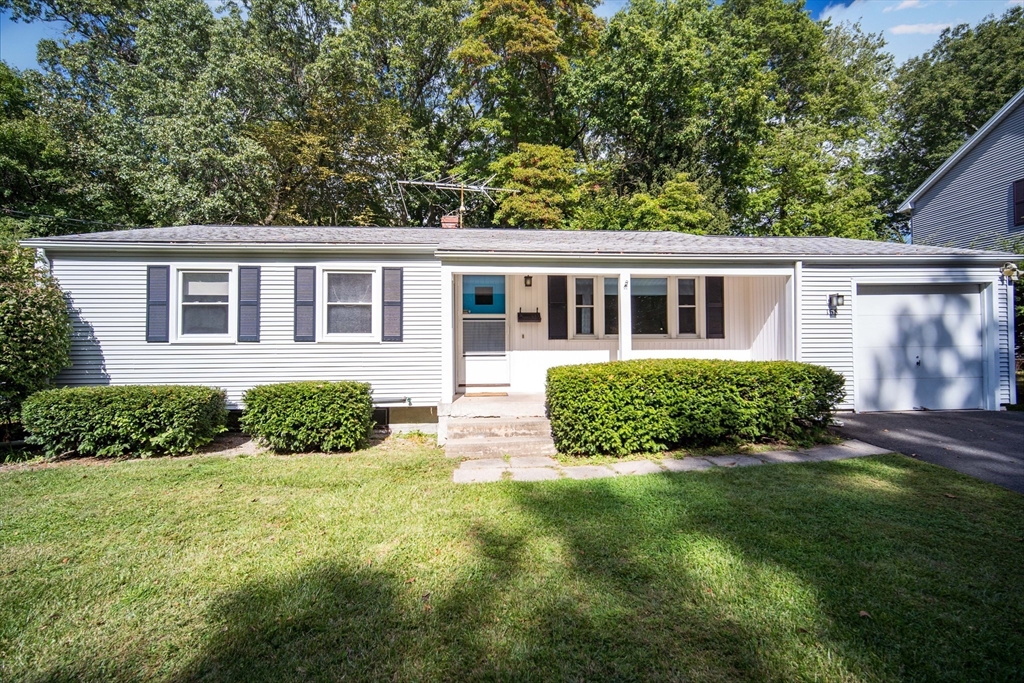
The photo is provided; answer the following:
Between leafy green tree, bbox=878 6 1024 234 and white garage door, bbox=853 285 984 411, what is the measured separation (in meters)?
19.2

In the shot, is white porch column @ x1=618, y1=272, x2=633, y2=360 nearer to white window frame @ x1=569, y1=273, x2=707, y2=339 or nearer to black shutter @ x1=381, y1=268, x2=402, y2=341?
white window frame @ x1=569, y1=273, x2=707, y2=339

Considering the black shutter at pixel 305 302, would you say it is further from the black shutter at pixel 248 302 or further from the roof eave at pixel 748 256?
the roof eave at pixel 748 256

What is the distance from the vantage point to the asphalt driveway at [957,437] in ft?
16.7

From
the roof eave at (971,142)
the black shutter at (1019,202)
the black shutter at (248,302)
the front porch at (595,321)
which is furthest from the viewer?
the roof eave at (971,142)

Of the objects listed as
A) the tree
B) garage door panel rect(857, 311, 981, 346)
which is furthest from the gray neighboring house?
the tree

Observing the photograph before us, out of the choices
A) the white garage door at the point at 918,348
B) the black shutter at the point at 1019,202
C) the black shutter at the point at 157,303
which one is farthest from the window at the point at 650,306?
the black shutter at the point at 1019,202

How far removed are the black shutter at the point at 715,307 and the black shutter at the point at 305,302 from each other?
7474 millimetres

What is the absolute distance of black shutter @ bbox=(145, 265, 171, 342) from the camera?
7383mm

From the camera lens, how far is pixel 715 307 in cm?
930

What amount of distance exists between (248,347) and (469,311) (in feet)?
12.5

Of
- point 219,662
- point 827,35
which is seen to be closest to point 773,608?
point 219,662

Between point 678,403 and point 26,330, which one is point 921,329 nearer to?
point 678,403

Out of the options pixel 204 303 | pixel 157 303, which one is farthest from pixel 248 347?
pixel 157 303

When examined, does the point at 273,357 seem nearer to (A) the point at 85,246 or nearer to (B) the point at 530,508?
(A) the point at 85,246
